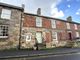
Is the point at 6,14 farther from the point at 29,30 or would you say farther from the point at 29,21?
the point at 29,30

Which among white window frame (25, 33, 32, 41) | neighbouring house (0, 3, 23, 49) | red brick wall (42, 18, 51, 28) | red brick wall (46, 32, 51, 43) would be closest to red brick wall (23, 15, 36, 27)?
white window frame (25, 33, 32, 41)

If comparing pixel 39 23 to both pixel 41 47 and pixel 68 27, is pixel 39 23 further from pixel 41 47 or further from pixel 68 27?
pixel 68 27

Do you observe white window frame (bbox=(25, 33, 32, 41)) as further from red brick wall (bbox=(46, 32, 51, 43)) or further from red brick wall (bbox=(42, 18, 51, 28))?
red brick wall (bbox=(42, 18, 51, 28))

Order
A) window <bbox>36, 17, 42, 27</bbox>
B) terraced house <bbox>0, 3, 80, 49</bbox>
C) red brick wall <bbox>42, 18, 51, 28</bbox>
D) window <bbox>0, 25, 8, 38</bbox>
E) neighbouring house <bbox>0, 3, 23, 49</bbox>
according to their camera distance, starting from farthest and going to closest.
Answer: red brick wall <bbox>42, 18, 51, 28</bbox>, window <bbox>36, 17, 42, 27</bbox>, terraced house <bbox>0, 3, 80, 49</bbox>, neighbouring house <bbox>0, 3, 23, 49</bbox>, window <bbox>0, 25, 8, 38</bbox>

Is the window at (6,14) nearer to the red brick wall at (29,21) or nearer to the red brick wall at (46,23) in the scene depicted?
the red brick wall at (29,21)

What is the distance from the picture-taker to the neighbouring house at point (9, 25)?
18.0m

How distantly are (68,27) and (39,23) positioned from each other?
363 inches

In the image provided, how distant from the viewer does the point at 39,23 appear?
23.2 m

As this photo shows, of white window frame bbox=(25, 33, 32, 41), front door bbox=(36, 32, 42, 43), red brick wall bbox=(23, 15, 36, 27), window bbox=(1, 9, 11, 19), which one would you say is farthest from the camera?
front door bbox=(36, 32, 42, 43)

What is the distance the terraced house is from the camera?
1836 centimetres

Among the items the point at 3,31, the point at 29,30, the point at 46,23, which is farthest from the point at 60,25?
the point at 3,31

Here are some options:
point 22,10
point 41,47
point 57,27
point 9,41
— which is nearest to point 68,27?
point 57,27

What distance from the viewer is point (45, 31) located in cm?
2364

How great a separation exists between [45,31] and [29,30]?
382cm
